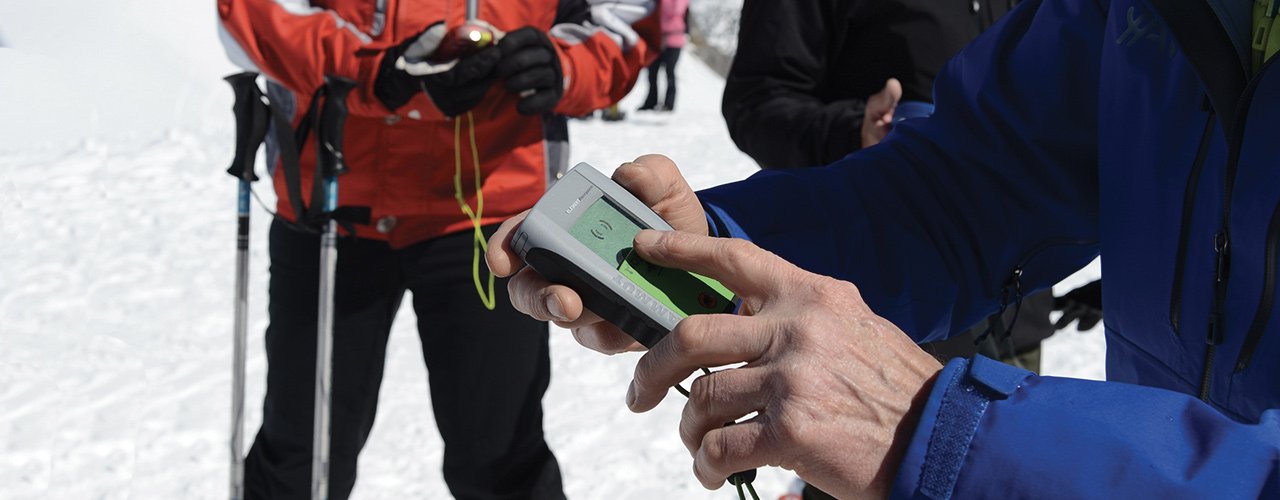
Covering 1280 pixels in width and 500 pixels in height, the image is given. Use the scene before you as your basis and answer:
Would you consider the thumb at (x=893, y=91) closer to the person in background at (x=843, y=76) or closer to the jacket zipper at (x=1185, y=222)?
the person in background at (x=843, y=76)

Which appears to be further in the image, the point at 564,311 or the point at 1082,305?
the point at 1082,305

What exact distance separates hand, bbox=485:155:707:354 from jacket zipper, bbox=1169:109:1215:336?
513 millimetres

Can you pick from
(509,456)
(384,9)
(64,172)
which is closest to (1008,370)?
(509,456)

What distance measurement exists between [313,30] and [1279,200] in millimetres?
2024

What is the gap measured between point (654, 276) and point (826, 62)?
1578 mm

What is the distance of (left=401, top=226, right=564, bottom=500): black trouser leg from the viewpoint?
253 centimetres

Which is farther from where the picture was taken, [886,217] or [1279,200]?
[886,217]

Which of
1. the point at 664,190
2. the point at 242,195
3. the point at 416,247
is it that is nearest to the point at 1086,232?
the point at 664,190

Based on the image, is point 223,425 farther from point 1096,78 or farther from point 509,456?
point 1096,78

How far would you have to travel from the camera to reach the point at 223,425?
379 centimetres

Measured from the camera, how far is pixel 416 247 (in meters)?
2.55

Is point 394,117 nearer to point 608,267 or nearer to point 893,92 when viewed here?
point 893,92

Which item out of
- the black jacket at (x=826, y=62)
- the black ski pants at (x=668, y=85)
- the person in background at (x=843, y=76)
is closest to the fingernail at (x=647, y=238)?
the person in background at (x=843, y=76)

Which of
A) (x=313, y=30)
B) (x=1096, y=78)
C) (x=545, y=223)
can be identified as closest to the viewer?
(x=545, y=223)
